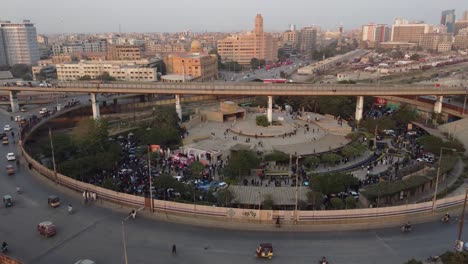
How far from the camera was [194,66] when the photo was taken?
330 ft

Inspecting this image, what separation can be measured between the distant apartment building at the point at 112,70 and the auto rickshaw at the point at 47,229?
7347 centimetres

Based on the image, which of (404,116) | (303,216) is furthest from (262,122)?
(303,216)

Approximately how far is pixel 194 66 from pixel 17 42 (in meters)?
75.6

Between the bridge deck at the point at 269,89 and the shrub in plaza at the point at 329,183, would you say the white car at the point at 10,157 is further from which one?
the shrub in plaza at the point at 329,183

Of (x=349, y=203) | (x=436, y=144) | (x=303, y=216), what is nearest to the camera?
(x=303, y=216)

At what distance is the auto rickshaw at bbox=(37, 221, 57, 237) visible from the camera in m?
21.1

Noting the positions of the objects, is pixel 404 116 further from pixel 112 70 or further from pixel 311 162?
pixel 112 70

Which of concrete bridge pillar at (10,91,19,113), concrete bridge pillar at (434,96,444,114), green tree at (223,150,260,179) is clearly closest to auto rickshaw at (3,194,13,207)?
green tree at (223,150,260,179)

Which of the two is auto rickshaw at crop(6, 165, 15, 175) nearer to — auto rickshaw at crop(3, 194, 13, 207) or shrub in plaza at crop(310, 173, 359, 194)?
auto rickshaw at crop(3, 194, 13, 207)

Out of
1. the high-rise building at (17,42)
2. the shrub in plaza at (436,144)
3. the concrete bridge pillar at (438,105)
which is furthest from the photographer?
the high-rise building at (17,42)

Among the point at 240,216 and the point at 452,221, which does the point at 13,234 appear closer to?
the point at 240,216

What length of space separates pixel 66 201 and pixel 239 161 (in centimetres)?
1344

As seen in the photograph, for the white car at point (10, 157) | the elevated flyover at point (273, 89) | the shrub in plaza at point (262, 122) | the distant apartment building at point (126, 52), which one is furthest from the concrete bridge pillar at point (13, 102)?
the distant apartment building at point (126, 52)

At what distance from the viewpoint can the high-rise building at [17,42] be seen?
13350 centimetres
